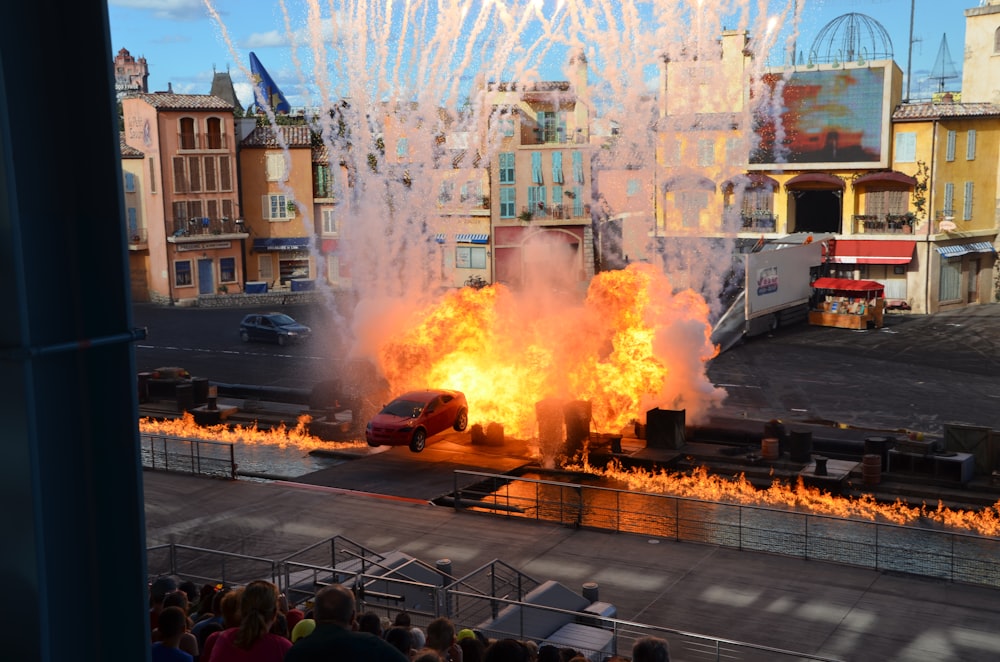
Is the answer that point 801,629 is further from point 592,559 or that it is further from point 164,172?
point 164,172

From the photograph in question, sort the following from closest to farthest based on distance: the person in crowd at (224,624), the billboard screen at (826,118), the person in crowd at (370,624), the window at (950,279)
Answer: the person in crowd at (370,624) < the person in crowd at (224,624) < the billboard screen at (826,118) < the window at (950,279)

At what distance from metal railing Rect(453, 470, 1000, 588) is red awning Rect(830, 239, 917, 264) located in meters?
34.0

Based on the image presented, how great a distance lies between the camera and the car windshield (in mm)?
26484

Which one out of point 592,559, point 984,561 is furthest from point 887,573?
point 592,559

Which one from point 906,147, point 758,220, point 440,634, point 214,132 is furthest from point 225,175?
point 440,634

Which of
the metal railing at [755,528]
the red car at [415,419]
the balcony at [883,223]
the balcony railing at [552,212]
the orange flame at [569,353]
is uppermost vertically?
the balcony railing at [552,212]

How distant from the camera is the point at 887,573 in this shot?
17.6 metres

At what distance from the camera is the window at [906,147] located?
5225 cm

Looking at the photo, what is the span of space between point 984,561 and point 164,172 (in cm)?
5007

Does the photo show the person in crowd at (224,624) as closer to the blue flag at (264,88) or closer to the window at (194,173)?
the blue flag at (264,88)

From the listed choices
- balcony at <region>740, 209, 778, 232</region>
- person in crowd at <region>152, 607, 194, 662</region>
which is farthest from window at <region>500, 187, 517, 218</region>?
person in crowd at <region>152, 607, 194, 662</region>

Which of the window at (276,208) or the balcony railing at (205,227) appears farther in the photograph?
the window at (276,208)

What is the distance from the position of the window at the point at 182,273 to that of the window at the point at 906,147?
3784 centimetres

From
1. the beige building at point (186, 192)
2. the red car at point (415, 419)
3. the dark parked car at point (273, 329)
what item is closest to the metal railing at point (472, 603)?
the red car at point (415, 419)
